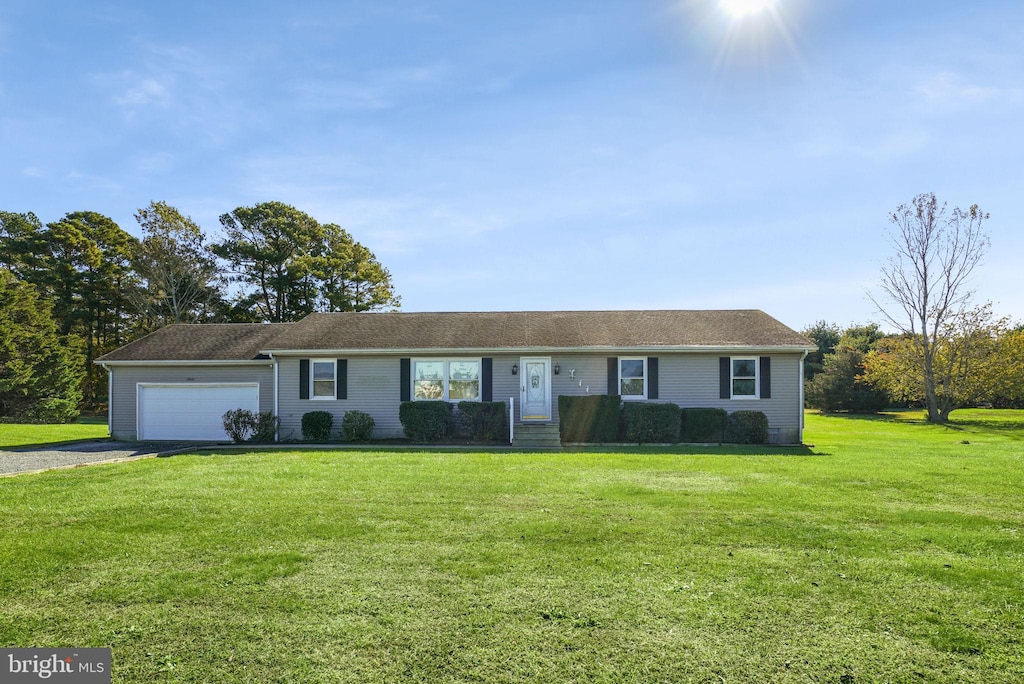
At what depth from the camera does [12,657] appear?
140 inches

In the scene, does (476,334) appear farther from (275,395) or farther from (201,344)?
(201,344)

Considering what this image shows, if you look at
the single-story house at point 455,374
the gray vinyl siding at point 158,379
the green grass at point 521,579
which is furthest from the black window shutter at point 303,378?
the green grass at point 521,579

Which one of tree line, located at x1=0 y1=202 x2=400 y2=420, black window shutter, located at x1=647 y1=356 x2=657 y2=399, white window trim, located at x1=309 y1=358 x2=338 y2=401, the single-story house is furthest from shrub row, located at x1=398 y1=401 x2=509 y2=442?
tree line, located at x1=0 y1=202 x2=400 y2=420

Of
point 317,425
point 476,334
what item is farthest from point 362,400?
point 476,334

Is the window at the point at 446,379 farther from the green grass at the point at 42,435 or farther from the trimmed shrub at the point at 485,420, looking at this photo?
the green grass at the point at 42,435

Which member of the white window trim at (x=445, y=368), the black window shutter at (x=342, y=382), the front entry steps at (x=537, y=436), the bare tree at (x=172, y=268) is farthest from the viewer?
the bare tree at (x=172, y=268)

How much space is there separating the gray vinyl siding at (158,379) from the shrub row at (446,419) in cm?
477

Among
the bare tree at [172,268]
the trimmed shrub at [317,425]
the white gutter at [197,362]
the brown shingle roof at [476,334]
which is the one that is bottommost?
the trimmed shrub at [317,425]

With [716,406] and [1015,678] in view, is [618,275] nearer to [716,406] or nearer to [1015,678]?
[716,406]

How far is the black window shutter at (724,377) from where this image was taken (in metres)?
17.8

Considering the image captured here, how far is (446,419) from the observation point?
17.3 metres

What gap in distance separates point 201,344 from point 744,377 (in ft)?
58.1

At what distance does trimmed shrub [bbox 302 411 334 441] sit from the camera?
17688 mm

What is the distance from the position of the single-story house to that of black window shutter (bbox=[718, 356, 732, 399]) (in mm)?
30
